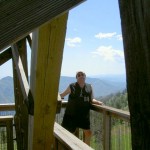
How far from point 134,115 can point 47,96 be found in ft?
5.87

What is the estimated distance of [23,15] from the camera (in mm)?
659

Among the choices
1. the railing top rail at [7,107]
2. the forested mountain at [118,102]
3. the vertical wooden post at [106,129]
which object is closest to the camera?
the vertical wooden post at [106,129]

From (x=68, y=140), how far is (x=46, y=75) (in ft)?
1.69

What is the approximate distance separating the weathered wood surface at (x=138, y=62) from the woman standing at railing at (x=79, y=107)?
440cm

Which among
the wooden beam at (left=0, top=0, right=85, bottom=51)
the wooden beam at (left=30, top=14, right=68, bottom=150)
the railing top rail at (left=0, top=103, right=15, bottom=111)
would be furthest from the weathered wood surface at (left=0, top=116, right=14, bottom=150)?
the wooden beam at (left=0, top=0, right=85, bottom=51)

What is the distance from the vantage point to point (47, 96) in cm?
247

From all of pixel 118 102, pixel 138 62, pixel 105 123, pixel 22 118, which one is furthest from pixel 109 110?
pixel 118 102

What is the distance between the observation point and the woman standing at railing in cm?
521

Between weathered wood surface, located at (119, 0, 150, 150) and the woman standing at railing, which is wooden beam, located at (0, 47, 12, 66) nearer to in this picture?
the woman standing at railing

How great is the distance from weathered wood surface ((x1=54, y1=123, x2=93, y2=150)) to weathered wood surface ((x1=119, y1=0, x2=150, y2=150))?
1397mm

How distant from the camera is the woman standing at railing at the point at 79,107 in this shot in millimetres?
5207

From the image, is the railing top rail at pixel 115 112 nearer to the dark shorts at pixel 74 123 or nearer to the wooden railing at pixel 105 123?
the wooden railing at pixel 105 123

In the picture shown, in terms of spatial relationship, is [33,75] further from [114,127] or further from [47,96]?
[114,127]

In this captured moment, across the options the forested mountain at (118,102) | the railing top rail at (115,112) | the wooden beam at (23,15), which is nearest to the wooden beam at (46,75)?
the railing top rail at (115,112)
